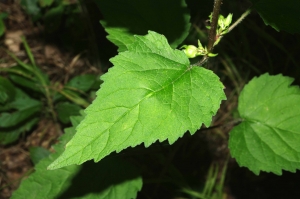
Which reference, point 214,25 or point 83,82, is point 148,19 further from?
point 83,82

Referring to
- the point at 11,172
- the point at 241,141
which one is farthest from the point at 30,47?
the point at 241,141

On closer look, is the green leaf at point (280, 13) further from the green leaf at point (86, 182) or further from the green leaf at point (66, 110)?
the green leaf at point (66, 110)

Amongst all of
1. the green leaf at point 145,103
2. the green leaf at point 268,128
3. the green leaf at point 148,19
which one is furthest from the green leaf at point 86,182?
the green leaf at point 145,103

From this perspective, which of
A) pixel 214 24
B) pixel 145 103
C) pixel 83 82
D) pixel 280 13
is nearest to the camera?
pixel 145 103

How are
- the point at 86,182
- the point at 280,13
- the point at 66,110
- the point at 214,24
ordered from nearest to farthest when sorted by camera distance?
the point at 214,24
the point at 280,13
the point at 86,182
the point at 66,110

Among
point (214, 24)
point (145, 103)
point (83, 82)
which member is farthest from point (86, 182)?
point (83, 82)

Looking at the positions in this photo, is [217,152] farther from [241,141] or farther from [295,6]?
[295,6]
